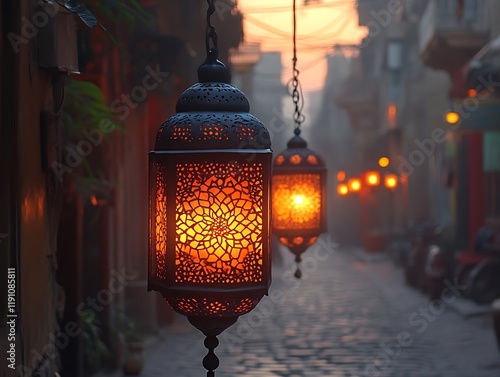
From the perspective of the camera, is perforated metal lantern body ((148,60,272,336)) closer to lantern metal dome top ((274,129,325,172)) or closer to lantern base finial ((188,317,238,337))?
lantern base finial ((188,317,238,337))

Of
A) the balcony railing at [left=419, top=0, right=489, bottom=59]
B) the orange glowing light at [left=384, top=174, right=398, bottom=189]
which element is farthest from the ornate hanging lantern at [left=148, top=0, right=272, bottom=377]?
the orange glowing light at [left=384, top=174, right=398, bottom=189]

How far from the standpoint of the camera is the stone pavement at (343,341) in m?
13.4

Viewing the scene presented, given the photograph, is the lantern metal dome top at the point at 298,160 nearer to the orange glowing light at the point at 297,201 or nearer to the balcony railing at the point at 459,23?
the orange glowing light at the point at 297,201

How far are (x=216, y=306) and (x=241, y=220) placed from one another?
375 mm
